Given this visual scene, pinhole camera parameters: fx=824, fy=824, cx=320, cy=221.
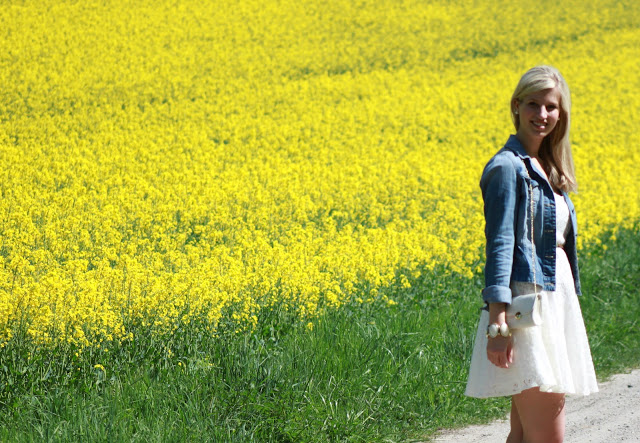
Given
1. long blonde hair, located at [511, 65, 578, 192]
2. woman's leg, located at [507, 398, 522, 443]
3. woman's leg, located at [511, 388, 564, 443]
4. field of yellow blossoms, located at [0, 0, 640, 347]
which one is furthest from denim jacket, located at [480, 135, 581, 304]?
field of yellow blossoms, located at [0, 0, 640, 347]

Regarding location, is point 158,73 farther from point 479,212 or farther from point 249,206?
point 479,212

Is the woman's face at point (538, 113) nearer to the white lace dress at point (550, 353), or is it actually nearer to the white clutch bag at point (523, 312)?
the white lace dress at point (550, 353)

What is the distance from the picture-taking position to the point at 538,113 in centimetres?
298

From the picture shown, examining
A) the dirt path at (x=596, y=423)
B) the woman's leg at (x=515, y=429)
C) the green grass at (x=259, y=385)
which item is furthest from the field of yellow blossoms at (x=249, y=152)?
the woman's leg at (x=515, y=429)

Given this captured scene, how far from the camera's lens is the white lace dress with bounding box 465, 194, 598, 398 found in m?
2.76

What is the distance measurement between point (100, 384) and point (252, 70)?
394 inches

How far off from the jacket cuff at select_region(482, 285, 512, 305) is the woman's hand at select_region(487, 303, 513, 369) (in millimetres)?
21

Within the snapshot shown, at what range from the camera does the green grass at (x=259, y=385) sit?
13.4ft

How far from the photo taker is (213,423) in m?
4.17

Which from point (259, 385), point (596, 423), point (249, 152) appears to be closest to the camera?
point (259, 385)

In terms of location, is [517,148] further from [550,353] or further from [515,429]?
[515,429]

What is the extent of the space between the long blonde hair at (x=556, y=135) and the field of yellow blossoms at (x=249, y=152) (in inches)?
103

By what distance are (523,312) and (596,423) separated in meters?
2.39

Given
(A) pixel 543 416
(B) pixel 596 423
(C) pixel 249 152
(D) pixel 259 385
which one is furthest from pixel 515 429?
(C) pixel 249 152
